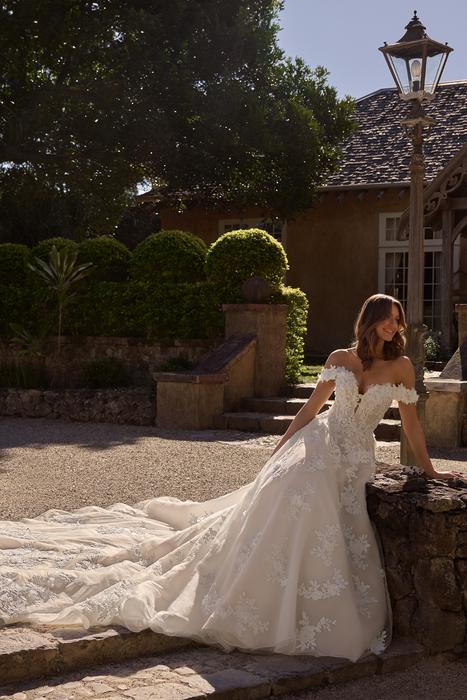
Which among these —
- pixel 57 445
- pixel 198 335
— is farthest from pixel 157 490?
pixel 198 335

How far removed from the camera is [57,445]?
10352 mm

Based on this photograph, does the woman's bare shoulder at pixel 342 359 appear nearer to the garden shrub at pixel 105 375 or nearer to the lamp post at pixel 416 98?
the lamp post at pixel 416 98

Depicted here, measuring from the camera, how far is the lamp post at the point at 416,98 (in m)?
7.08

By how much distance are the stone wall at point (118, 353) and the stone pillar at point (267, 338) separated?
683 millimetres

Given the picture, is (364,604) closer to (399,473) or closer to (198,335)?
(399,473)

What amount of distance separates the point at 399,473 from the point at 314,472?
554 millimetres

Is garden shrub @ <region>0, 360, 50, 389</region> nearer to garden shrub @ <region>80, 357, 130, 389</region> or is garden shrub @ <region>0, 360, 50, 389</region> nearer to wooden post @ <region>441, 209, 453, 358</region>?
garden shrub @ <region>80, 357, 130, 389</region>

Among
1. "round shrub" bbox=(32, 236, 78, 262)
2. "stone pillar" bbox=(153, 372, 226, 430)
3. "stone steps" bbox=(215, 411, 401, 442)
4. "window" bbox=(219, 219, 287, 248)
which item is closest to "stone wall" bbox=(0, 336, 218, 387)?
"stone pillar" bbox=(153, 372, 226, 430)

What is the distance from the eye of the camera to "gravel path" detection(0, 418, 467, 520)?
7.74m

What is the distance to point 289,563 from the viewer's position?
14.4 feet

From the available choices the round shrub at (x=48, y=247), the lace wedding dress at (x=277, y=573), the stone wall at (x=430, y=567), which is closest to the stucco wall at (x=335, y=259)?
the round shrub at (x=48, y=247)

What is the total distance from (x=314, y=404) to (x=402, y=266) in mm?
14371

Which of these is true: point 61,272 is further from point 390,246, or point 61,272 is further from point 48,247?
point 390,246

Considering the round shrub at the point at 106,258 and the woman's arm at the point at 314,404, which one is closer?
the woman's arm at the point at 314,404
